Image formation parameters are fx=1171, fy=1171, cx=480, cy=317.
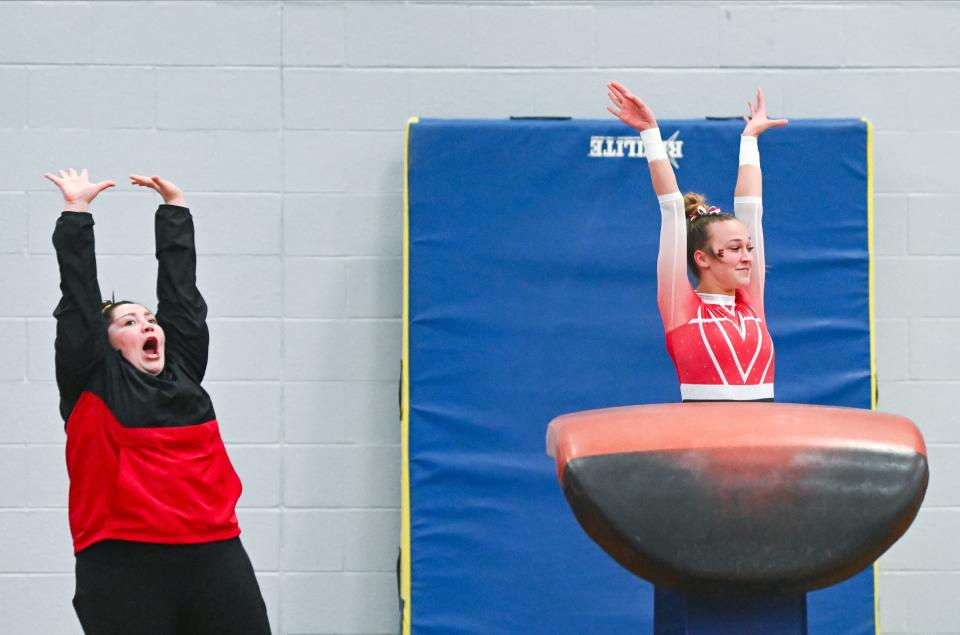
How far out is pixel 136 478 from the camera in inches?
101

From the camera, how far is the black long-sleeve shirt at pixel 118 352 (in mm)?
2590

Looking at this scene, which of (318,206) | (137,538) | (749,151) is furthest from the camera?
(318,206)

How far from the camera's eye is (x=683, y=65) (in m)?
3.80

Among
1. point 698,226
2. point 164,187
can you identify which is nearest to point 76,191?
point 164,187

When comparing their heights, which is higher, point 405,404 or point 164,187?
point 164,187

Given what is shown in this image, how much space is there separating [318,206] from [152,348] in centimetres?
112

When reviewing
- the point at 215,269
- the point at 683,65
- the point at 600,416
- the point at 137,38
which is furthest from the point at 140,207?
the point at 600,416

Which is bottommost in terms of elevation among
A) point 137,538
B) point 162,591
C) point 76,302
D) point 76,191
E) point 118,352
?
point 162,591

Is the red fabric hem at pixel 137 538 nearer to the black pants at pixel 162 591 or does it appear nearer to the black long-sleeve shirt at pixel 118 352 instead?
the black pants at pixel 162 591

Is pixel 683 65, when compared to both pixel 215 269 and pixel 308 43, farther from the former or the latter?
pixel 215 269

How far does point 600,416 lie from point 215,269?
1.94 metres

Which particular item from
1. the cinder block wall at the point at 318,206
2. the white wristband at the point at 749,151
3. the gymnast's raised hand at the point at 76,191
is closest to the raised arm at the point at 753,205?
the white wristband at the point at 749,151

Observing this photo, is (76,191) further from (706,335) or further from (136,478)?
(706,335)

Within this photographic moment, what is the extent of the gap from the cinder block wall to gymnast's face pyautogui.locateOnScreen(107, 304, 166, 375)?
3.32ft
